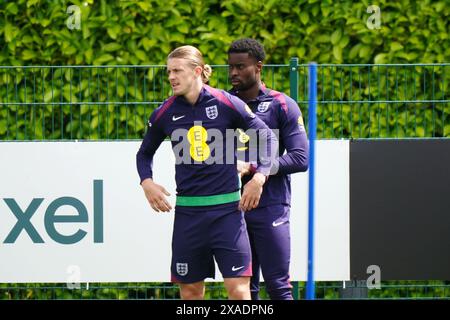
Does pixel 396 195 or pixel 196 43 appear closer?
pixel 396 195

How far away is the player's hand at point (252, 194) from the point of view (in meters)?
6.77

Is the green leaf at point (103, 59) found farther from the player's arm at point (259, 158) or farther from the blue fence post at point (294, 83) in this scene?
the player's arm at point (259, 158)

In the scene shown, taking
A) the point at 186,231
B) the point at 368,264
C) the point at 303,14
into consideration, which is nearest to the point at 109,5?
the point at 303,14

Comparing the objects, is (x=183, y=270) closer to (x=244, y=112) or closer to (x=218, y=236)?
(x=218, y=236)

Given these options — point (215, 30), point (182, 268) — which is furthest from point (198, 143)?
point (215, 30)

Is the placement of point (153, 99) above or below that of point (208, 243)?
above

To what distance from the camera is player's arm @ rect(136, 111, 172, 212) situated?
6.89m

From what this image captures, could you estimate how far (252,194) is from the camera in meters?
6.77

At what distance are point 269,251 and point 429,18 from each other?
3.49 m

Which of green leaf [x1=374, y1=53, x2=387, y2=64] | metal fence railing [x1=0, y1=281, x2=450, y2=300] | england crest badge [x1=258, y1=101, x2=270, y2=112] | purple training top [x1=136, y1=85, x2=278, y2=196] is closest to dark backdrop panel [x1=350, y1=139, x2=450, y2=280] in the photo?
metal fence railing [x1=0, y1=281, x2=450, y2=300]

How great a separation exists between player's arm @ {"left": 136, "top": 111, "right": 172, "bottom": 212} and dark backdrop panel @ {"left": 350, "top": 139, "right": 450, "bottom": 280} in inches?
93.8

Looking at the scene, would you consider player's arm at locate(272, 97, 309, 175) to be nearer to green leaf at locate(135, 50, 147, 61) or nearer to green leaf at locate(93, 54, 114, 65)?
green leaf at locate(135, 50, 147, 61)

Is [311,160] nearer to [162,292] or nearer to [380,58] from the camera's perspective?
[162,292]

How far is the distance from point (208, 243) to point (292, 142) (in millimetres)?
1045
